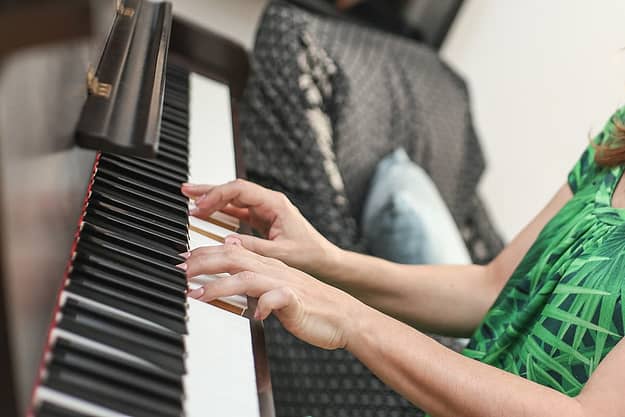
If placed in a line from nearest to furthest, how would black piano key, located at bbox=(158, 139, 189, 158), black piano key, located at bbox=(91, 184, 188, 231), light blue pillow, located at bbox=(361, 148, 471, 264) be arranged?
black piano key, located at bbox=(91, 184, 188, 231)
black piano key, located at bbox=(158, 139, 189, 158)
light blue pillow, located at bbox=(361, 148, 471, 264)

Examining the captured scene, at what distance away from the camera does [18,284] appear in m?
0.56

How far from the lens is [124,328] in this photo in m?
0.71

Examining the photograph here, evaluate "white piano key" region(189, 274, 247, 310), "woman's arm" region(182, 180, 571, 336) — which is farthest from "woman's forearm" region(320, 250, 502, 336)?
"white piano key" region(189, 274, 247, 310)

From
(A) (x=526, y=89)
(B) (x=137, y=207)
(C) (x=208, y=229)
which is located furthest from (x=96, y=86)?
(A) (x=526, y=89)

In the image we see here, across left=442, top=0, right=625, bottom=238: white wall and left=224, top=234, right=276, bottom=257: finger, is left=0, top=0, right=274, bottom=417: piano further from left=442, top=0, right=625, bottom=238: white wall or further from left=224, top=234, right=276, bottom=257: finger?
left=442, top=0, right=625, bottom=238: white wall

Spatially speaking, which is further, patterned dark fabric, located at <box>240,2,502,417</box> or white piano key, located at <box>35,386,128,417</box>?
patterned dark fabric, located at <box>240,2,502,417</box>

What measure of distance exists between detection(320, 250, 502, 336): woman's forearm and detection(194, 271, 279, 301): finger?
1.03 feet

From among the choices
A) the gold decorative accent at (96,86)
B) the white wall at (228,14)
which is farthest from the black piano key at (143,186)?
the white wall at (228,14)

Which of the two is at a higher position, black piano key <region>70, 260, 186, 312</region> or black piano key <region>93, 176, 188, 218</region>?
black piano key <region>70, 260, 186, 312</region>

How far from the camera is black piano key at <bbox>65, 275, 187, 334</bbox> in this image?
0.72 meters

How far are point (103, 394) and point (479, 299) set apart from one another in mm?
713

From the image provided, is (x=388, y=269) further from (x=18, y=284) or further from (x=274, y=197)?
(x=18, y=284)

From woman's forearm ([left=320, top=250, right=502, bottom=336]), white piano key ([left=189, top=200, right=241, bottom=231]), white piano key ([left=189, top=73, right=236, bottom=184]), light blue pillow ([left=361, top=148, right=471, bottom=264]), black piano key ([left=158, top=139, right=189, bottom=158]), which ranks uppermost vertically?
black piano key ([left=158, top=139, right=189, bottom=158])

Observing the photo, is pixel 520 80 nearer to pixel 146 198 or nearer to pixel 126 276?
pixel 146 198
